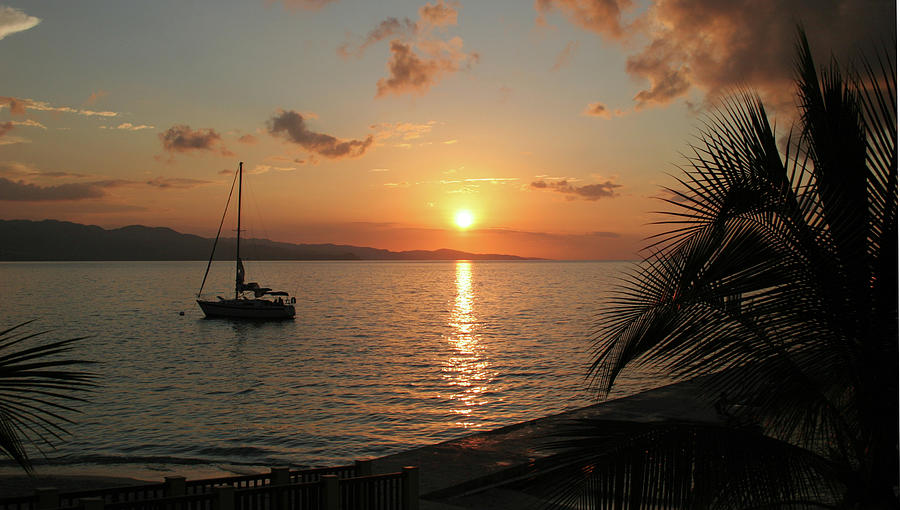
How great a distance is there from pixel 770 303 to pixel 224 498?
649cm

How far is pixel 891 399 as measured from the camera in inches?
150

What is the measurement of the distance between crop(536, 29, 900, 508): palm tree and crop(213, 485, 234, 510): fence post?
4.91 meters

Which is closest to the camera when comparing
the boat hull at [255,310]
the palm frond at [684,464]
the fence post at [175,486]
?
the palm frond at [684,464]

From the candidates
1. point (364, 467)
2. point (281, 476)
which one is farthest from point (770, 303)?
point (364, 467)

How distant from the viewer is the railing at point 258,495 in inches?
290

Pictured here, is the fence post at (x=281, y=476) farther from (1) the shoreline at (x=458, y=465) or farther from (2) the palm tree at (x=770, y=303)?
(2) the palm tree at (x=770, y=303)

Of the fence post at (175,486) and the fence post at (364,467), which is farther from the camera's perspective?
the fence post at (364,467)

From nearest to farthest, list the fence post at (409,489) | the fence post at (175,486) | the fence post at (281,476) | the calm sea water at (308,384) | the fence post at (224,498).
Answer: the fence post at (224,498)
the fence post at (175,486)
the fence post at (281,476)
the fence post at (409,489)
the calm sea water at (308,384)

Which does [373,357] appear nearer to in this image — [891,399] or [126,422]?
[126,422]

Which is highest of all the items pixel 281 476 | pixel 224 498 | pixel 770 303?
pixel 770 303

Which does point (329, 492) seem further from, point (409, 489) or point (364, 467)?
point (409, 489)

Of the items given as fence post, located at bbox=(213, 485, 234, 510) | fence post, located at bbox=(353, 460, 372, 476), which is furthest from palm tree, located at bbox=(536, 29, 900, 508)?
fence post, located at bbox=(353, 460, 372, 476)

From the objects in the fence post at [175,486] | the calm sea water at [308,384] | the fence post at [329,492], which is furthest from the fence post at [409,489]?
the calm sea water at [308,384]

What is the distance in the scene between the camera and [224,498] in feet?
25.5
